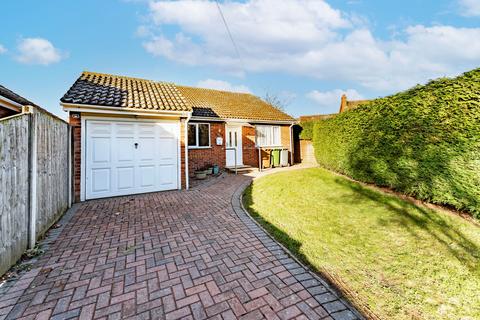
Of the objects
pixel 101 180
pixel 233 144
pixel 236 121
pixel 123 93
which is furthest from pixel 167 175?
pixel 236 121

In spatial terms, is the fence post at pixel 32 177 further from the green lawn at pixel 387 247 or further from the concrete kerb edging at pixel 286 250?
the green lawn at pixel 387 247

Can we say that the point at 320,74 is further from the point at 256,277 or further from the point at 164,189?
the point at 256,277

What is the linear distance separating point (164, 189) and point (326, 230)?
19.3 ft

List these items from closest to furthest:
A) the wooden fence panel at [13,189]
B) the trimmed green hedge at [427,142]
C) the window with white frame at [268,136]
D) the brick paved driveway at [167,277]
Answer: the brick paved driveway at [167,277]
the wooden fence panel at [13,189]
the trimmed green hedge at [427,142]
the window with white frame at [268,136]

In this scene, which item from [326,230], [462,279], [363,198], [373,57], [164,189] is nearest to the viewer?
[462,279]

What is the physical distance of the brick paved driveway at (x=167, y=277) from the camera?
228 cm

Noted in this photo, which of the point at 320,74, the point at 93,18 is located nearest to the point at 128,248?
the point at 93,18

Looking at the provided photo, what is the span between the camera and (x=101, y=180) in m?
6.88

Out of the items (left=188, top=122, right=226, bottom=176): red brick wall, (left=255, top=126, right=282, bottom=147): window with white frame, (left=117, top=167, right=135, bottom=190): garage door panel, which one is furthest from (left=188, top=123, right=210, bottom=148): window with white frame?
(left=117, top=167, right=135, bottom=190): garage door panel

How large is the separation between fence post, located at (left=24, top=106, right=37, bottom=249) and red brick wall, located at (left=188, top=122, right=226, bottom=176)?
295 inches

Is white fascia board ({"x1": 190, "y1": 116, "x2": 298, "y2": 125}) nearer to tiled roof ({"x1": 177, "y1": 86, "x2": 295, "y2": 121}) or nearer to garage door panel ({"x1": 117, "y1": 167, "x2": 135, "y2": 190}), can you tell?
tiled roof ({"x1": 177, "y1": 86, "x2": 295, "y2": 121})

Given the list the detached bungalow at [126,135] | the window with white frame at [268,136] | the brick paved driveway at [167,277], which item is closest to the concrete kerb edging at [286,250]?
the brick paved driveway at [167,277]

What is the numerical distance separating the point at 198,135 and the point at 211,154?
129cm

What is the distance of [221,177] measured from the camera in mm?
10664
